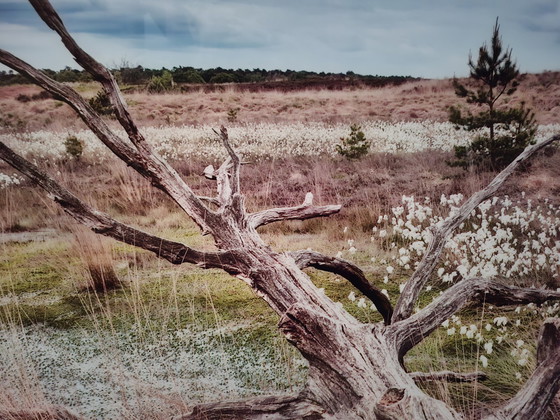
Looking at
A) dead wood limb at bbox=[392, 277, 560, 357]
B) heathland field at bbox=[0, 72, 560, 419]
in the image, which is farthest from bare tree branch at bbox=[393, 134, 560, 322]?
heathland field at bbox=[0, 72, 560, 419]

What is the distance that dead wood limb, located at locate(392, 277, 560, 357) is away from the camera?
221 centimetres

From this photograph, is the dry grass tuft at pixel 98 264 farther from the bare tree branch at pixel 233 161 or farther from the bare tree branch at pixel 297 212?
the bare tree branch at pixel 297 212

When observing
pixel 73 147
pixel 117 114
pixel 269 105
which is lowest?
pixel 73 147

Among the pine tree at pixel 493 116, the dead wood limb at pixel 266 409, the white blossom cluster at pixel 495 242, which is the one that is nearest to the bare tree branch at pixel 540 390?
the dead wood limb at pixel 266 409

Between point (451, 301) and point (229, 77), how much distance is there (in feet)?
11.2

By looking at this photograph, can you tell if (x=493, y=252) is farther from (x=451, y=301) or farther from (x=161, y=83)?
(x=161, y=83)

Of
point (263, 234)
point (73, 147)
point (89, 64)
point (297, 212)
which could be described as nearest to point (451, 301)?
point (297, 212)

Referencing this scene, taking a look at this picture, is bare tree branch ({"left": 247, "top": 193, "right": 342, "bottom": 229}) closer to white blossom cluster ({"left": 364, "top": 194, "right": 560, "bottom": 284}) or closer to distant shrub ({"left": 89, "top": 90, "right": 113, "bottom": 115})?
white blossom cluster ({"left": 364, "top": 194, "right": 560, "bottom": 284})

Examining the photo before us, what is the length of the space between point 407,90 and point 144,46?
2451mm

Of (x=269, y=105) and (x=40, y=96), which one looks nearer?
(x=269, y=105)

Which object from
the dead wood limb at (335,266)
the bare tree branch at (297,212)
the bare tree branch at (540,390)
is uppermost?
the bare tree branch at (297,212)

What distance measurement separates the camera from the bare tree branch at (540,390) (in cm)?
176

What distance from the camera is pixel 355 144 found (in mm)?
5359

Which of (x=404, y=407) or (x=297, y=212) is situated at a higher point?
(x=297, y=212)
